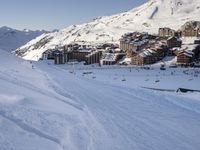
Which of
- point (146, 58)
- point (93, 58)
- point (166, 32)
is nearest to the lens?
point (146, 58)

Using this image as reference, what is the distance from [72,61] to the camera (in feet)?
316

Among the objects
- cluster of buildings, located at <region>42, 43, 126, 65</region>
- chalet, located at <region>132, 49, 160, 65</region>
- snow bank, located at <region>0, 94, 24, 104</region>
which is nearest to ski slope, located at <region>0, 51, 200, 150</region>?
snow bank, located at <region>0, 94, 24, 104</region>

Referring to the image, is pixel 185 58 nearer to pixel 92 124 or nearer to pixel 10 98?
pixel 10 98

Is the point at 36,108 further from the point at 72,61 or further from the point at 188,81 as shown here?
the point at 72,61

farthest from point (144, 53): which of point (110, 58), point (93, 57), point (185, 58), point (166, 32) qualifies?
point (166, 32)

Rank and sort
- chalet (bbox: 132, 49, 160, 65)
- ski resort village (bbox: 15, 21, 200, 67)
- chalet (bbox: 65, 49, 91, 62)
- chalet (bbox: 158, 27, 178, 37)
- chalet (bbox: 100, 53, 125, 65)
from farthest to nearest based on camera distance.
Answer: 1. chalet (bbox: 158, 27, 178, 37)
2. chalet (bbox: 65, 49, 91, 62)
3. chalet (bbox: 100, 53, 125, 65)
4. chalet (bbox: 132, 49, 160, 65)
5. ski resort village (bbox: 15, 21, 200, 67)

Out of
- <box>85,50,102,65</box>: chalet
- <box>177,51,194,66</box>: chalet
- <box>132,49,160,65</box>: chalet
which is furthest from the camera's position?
<box>85,50,102,65</box>: chalet

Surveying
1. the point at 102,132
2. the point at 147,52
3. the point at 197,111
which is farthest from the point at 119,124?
the point at 147,52

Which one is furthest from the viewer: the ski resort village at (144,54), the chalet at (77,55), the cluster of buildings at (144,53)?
the chalet at (77,55)

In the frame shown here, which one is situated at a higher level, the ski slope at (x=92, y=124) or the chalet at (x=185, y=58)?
the chalet at (x=185, y=58)

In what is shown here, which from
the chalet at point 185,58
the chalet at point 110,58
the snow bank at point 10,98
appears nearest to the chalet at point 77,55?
the chalet at point 110,58

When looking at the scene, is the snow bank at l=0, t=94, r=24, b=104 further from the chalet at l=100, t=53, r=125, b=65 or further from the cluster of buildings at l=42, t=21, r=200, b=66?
the chalet at l=100, t=53, r=125, b=65

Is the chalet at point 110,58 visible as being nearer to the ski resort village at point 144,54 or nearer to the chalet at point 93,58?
the ski resort village at point 144,54

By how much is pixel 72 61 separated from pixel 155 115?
81.8m
